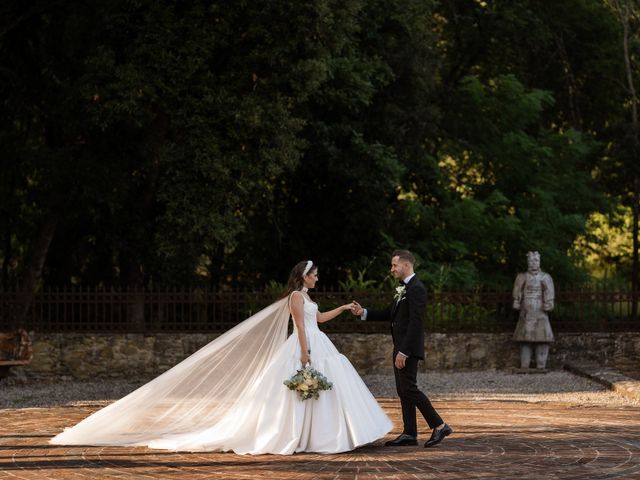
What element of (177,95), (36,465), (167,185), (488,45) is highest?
(488,45)

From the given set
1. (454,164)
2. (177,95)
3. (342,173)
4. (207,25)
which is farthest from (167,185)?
(454,164)

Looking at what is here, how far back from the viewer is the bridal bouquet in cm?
1113

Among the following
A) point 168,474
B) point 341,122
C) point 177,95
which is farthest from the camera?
point 341,122

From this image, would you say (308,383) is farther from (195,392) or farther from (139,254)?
(139,254)

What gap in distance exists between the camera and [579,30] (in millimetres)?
34000

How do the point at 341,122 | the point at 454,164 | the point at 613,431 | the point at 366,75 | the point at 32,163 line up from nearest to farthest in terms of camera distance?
the point at 613,431 < the point at 32,163 < the point at 366,75 < the point at 341,122 < the point at 454,164

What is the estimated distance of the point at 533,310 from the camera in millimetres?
21219

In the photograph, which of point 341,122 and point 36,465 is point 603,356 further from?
point 36,465

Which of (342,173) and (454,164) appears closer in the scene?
(342,173)

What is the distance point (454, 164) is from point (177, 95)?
45.5 ft

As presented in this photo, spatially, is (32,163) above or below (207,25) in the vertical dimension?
below

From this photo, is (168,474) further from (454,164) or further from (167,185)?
(454,164)

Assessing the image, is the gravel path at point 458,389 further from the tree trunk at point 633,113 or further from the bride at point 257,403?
the tree trunk at point 633,113

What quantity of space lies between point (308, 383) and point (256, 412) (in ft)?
2.10
